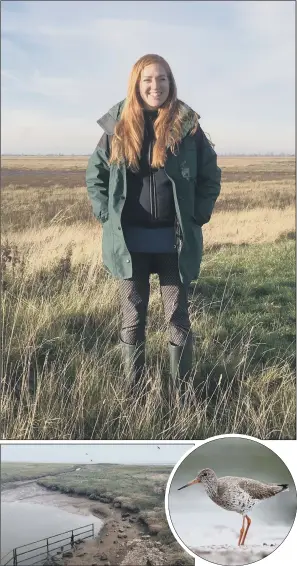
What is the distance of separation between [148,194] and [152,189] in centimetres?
3

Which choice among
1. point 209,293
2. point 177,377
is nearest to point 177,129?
point 209,293

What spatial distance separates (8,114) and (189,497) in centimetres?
233

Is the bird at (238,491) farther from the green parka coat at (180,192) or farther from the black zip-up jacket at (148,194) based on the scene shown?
the black zip-up jacket at (148,194)

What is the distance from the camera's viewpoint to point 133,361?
3566mm

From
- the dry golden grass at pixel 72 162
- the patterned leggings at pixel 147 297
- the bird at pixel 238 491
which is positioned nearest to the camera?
the bird at pixel 238 491

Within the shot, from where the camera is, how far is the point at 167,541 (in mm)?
3326

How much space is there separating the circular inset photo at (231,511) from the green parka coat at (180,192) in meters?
1.02

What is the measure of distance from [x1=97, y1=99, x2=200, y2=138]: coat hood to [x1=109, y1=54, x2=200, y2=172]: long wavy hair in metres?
0.03

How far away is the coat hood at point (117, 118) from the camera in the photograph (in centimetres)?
340

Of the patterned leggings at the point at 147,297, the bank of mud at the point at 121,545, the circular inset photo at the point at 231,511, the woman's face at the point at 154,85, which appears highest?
the woman's face at the point at 154,85

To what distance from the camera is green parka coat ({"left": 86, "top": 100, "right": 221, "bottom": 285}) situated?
3.35 metres

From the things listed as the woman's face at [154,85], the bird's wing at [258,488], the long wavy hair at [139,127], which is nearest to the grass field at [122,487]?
the bird's wing at [258,488]

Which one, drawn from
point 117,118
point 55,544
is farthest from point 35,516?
point 117,118

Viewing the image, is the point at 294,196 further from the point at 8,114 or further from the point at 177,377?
the point at 8,114
